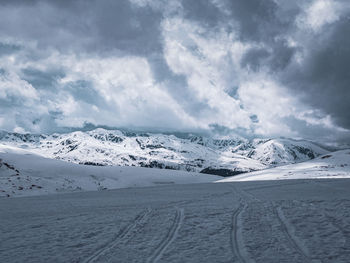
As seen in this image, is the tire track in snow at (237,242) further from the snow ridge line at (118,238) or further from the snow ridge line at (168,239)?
the snow ridge line at (118,238)

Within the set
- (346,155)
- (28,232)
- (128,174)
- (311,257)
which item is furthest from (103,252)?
(346,155)

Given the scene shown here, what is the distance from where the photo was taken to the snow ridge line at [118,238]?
5602mm

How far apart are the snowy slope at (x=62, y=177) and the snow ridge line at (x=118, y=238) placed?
16460 millimetres

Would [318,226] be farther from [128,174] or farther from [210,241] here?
[128,174]

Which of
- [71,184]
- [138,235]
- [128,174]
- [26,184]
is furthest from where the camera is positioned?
[128,174]

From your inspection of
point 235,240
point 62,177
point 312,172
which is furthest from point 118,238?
point 312,172

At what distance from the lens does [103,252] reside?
5.80 m

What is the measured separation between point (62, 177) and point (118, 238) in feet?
91.7

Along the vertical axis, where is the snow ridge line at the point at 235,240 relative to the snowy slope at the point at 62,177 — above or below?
below

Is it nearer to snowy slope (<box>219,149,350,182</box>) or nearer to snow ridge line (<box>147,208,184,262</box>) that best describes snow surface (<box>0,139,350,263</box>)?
snow ridge line (<box>147,208,184,262</box>)

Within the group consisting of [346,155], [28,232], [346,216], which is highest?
[346,155]

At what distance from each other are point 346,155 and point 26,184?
48.0 m

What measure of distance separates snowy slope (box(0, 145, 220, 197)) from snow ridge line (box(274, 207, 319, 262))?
67.4 ft

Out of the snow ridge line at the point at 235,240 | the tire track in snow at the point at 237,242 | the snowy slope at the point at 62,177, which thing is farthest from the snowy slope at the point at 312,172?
the tire track in snow at the point at 237,242
